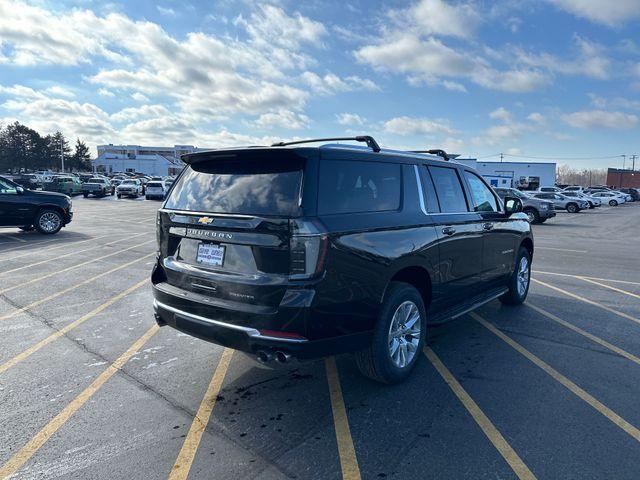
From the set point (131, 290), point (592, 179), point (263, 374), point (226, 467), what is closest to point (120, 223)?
point (131, 290)

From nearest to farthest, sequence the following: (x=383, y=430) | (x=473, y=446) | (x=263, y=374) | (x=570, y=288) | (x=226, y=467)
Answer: (x=226, y=467), (x=473, y=446), (x=383, y=430), (x=263, y=374), (x=570, y=288)

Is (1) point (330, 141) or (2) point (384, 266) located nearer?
(2) point (384, 266)

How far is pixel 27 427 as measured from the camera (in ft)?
10.2

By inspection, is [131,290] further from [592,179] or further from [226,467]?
[592,179]

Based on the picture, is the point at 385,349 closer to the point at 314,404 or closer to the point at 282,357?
→ the point at 314,404

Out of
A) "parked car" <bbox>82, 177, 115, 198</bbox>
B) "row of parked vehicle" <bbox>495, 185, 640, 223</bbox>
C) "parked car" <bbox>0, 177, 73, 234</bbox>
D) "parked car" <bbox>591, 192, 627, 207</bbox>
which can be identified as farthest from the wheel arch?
"parked car" <bbox>591, 192, 627, 207</bbox>

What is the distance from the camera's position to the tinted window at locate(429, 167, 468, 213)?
14.5ft

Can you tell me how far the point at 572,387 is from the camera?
12.2 feet

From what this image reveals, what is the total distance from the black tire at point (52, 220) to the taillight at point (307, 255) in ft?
42.7

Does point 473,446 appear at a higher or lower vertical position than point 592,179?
lower

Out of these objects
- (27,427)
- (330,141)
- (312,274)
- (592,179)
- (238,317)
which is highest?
(592,179)

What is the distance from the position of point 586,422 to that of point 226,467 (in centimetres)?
252

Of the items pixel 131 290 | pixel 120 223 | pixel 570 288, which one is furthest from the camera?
pixel 120 223

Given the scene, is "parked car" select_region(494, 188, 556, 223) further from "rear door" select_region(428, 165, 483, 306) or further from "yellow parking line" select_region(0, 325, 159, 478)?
"yellow parking line" select_region(0, 325, 159, 478)
